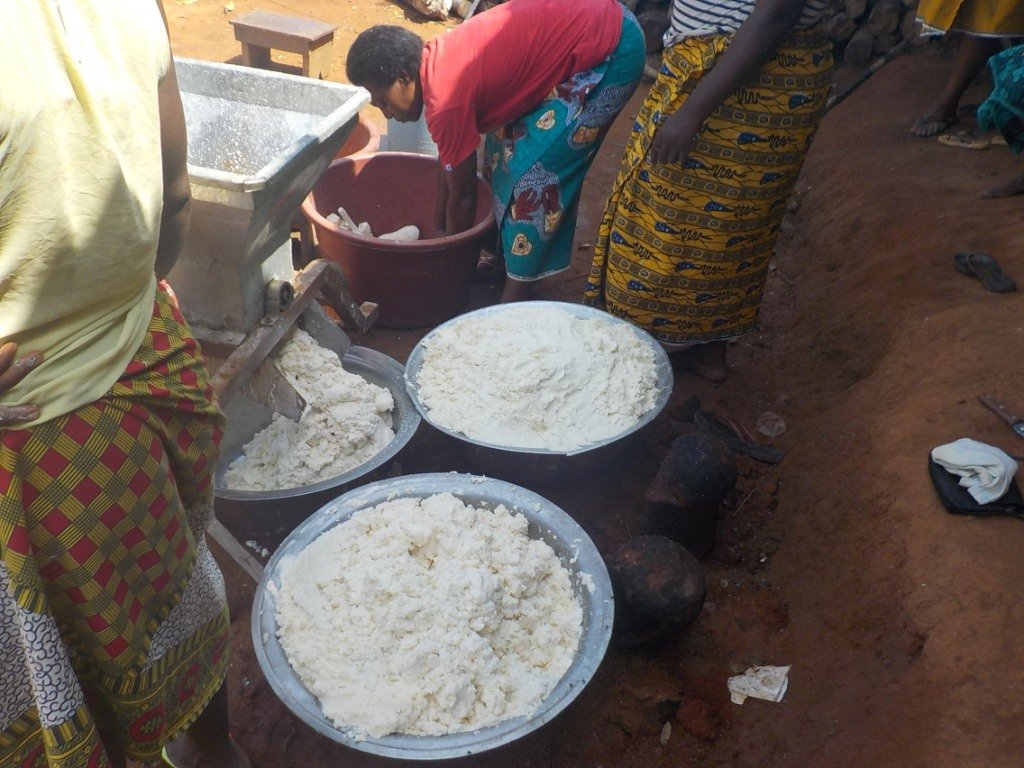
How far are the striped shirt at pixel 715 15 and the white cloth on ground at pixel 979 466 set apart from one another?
4.72 ft

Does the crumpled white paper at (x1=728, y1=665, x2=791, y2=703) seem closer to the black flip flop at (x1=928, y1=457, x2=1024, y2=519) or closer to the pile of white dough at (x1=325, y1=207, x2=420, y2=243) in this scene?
the black flip flop at (x1=928, y1=457, x2=1024, y2=519)

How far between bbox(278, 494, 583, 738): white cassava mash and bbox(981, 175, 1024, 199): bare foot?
9.86 ft

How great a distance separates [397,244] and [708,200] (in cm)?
137

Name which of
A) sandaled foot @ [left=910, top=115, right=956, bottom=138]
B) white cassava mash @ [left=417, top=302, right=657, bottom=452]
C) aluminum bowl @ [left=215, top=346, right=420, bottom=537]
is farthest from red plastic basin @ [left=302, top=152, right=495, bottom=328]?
sandaled foot @ [left=910, top=115, right=956, bottom=138]

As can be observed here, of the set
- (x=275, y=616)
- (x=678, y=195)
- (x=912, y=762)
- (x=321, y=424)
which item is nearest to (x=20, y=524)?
(x=275, y=616)

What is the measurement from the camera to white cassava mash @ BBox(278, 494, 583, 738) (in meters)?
1.88

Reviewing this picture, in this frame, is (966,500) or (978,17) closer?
(966,500)

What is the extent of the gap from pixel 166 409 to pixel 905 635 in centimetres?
193

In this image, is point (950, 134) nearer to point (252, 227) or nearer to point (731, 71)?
point (731, 71)

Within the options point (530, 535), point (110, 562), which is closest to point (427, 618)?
point (530, 535)

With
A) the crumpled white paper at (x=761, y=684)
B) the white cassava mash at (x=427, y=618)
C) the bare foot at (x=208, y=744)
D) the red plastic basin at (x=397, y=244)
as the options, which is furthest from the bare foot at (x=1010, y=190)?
the bare foot at (x=208, y=744)

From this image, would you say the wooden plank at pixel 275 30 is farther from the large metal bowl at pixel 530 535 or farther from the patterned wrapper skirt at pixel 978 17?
the large metal bowl at pixel 530 535

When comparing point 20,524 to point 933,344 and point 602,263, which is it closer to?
point 602,263

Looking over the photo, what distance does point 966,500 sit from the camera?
218 cm
